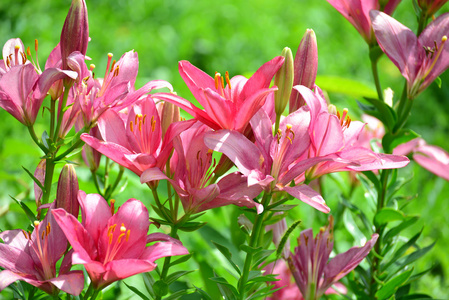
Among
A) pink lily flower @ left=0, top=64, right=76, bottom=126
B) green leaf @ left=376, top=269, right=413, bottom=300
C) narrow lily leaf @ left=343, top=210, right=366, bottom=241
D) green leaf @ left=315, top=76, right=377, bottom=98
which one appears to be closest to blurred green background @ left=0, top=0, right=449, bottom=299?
green leaf @ left=315, top=76, right=377, bottom=98

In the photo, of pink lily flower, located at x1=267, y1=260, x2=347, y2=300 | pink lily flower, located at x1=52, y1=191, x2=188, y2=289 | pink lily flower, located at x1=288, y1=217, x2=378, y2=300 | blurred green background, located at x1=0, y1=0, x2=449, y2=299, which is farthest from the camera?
blurred green background, located at x1=0, y1=0, x2=449, y2=299

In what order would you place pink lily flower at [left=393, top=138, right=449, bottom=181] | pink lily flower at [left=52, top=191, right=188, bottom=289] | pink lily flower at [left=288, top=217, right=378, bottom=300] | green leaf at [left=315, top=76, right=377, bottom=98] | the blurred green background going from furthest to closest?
the blurred green background, green leaf at [left=315, top=76, right=377, bottom=98], pink lily flower at [left=393, top=138, right=449, bottom=181], pink lily flower at [left=288, top=217, right=378, bottom=300], pink lily flower at [left=52, top=191, right=188, bottom=289]

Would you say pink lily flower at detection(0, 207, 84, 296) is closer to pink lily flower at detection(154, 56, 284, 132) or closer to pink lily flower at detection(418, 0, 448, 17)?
pink lily flower at detection(154, 56, 284, 132)

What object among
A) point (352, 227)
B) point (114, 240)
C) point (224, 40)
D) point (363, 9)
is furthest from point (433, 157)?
point (224, 40)

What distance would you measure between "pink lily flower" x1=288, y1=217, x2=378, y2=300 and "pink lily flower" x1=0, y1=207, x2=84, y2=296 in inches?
9.2

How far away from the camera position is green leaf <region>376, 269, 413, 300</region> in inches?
24.0

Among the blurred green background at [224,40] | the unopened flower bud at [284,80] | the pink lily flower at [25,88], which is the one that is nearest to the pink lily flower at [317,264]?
the unopened flower bud at [284,80]

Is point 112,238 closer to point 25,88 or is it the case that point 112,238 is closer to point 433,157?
point 25,88

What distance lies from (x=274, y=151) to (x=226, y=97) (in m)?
0.07

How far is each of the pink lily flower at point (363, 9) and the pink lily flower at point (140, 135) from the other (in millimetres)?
240

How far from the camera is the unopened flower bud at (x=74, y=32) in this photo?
0.52 metres

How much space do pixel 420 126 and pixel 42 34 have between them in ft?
3.71

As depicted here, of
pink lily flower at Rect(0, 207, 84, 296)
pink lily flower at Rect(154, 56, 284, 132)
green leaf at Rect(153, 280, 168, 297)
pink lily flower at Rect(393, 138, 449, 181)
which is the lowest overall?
pink lily flower at Rect(393, 138, 449, 181)

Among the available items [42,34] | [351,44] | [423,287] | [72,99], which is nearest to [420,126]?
[351,44]
